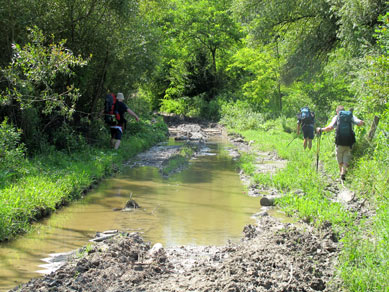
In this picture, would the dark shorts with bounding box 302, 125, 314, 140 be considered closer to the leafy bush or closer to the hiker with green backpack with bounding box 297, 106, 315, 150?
the hiker with green backpack with bounding box 297, 106, 315, 150

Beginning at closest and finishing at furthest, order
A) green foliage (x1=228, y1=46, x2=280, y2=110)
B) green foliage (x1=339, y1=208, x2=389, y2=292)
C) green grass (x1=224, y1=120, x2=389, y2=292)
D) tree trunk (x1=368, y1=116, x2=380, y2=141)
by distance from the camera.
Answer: green foliage (x1=339, y1=208, x2=389, y2=292)
green grass (x1=224, y1=120, x2=389, y2=292)
tree trunk (x1=368, y1=116, x2=380, y2=141)
green foliage (x1=228, y1=46, x2=280, y2=110)

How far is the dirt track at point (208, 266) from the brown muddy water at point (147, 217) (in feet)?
2.24

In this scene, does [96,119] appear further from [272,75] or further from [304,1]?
[272,75]

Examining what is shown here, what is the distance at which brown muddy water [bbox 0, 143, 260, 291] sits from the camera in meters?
7.05

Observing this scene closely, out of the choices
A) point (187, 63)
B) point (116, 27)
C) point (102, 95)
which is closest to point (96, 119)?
point (102, 95)

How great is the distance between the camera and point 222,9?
137 feet

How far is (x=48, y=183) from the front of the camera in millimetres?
10250

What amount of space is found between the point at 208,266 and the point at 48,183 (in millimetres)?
5498

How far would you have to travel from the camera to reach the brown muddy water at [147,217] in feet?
23.1

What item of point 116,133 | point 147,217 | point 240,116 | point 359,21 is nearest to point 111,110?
point 116,133

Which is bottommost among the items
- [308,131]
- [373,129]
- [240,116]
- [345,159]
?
[345,159]

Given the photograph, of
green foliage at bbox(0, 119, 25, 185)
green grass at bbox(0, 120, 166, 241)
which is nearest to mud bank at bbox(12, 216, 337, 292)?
green grass at bbox(0, 120, 166, 241)

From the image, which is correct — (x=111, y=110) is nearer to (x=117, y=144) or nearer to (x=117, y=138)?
(x=117, y=138)

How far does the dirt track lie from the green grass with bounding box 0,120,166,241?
1.94 m
